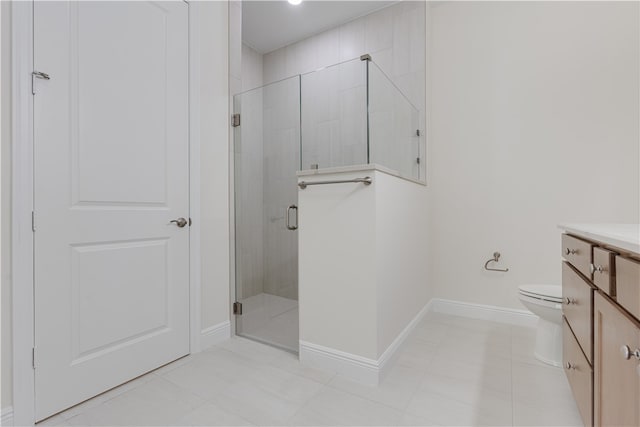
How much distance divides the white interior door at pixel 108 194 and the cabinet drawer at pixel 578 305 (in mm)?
2010

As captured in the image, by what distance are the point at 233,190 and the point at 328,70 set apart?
1063mm

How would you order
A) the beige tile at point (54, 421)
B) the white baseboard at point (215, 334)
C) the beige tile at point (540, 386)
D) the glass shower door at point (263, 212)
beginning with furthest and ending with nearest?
the glass shower door at point (263, 212) → the white baseboard at point (215, 334) → the beige tile at point (540, 386) → the beige tile at point (54, 421)

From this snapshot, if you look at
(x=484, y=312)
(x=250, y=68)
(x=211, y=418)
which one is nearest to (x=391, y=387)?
(x=211, y=418)

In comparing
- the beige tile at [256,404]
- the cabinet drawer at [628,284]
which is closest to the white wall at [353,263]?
the beige tile at [256,404]

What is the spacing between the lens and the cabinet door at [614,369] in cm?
75

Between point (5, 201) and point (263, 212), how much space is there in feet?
4.51

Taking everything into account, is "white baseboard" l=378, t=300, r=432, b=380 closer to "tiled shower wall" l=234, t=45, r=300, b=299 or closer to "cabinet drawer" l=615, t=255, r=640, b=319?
"tiled shower wall" l=234, t=45, r=300, b=299

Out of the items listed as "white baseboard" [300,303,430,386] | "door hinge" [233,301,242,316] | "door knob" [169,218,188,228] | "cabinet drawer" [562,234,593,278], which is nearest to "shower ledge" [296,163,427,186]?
"door knob" [169,218,188,228]

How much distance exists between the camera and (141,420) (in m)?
1.35

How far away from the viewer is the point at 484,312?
2.55 m

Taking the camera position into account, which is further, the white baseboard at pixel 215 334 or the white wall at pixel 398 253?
the white baseboard at pixel 215 334

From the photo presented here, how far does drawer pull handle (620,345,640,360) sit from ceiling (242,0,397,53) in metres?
3.11

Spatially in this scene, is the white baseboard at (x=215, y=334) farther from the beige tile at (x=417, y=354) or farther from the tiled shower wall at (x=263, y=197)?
the beige tile at (x=417, y=354)

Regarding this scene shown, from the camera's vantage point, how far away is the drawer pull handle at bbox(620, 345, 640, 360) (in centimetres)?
73
